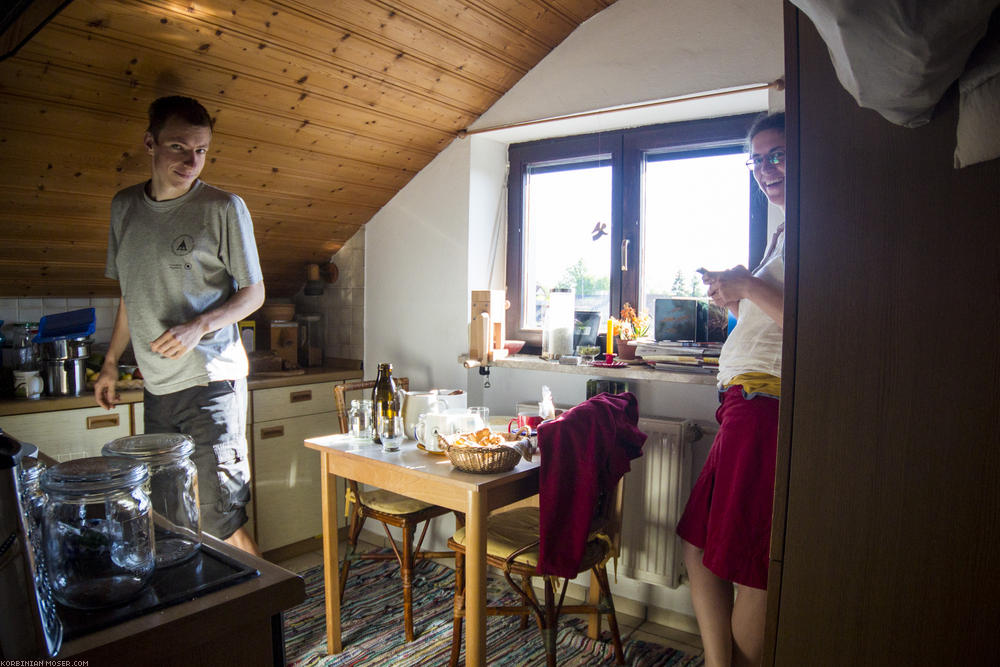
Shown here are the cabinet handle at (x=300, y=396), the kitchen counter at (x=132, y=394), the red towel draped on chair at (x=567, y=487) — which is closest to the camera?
the red towel draped on chair at (x=567, y=487)

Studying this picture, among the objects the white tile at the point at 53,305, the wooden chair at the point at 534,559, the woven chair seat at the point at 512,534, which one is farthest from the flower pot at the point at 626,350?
the white tile at the point at 53,305

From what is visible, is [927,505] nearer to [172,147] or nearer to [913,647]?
[913,647]

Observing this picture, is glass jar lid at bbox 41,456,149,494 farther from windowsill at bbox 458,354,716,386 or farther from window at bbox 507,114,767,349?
window at bbox 507,114,767,349

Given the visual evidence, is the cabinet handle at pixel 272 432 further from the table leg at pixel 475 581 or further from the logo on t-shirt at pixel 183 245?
the table leg at pixel 475 581

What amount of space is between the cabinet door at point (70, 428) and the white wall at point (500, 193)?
1.17 m

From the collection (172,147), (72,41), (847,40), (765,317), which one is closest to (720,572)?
(765,317)

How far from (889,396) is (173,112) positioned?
75.0 inches

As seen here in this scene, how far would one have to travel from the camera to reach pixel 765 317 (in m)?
1.63

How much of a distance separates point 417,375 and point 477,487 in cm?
145

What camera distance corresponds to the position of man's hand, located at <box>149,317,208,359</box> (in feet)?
5.92

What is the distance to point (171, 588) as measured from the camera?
0.79m

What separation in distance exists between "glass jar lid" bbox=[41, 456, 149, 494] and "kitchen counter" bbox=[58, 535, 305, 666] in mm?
147

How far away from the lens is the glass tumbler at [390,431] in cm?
217

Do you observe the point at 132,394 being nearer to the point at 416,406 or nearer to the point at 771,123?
the point at 416,406
